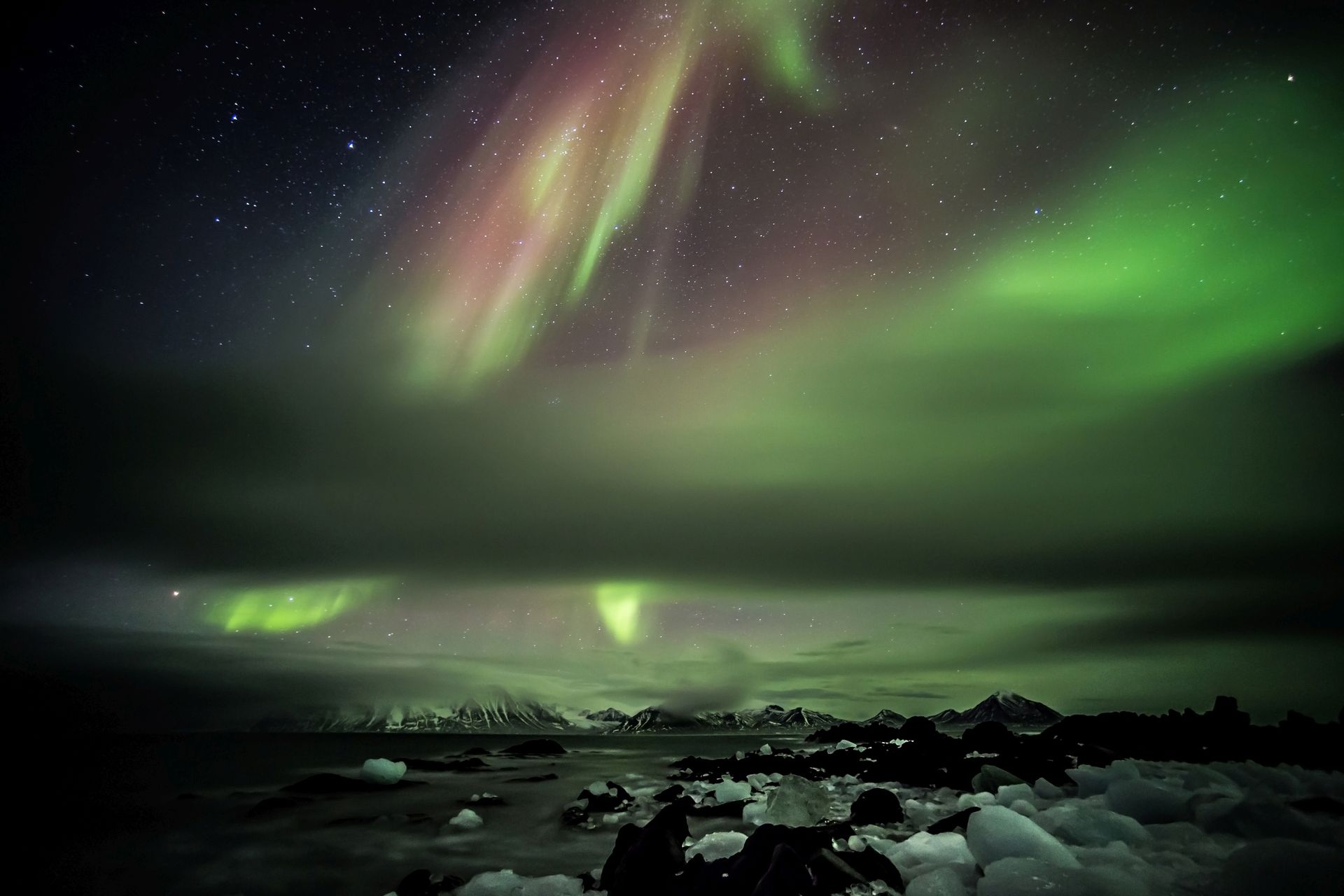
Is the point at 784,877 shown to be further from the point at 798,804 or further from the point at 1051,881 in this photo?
the point at 798,804

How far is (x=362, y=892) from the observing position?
9.62m

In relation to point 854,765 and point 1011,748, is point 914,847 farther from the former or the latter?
point 854,765

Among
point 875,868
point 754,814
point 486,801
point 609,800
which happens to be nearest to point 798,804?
point 754,814

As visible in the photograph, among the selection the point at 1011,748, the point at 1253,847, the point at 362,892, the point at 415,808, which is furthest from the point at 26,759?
the point at 1253,847

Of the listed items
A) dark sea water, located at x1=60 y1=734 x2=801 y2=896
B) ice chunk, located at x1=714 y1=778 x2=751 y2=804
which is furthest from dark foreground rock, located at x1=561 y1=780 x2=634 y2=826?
ice chunk, located at x1=714 y1=778 x2=751 y2=804

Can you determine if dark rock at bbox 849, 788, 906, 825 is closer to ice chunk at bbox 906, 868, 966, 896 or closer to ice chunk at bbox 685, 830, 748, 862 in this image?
ice chunk at bbox 685, 830, 748, 862

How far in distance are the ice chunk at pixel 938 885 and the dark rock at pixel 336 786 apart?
27.4 metres

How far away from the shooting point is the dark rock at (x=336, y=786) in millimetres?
26281

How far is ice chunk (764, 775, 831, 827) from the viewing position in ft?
32.7

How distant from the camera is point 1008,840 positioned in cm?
536

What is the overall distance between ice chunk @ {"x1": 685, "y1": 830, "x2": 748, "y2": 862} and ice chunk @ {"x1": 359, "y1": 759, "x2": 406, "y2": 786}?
82.3ft

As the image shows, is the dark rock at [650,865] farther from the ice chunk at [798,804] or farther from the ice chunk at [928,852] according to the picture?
the ice chunk at [798,804]

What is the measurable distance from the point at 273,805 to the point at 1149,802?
2764 cm

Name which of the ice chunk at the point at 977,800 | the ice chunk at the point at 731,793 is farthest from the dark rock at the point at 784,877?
the ice chunk at the point at 731,793
